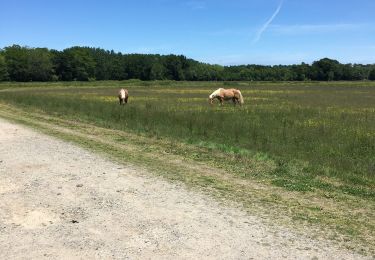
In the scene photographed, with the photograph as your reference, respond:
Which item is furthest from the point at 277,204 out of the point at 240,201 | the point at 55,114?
the point at 55,114

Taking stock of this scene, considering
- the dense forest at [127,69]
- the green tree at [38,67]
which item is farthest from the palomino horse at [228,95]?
the green tree at [38,67]

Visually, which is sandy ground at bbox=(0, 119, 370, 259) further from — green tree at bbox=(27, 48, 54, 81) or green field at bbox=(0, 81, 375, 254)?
green tree at bbox=(27, 48, 54, 81)

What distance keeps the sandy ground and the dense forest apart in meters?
117

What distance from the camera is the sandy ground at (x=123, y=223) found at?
198 inches

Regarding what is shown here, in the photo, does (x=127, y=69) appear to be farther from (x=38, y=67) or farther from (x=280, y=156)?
(x=280, y=156)

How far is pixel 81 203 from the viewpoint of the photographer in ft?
22.9

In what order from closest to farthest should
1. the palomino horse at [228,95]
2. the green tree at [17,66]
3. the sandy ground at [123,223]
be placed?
the sandy ground at [123,223], the palomino horse at [228,95], the green tree at [17,66]

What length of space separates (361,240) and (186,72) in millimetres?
152330

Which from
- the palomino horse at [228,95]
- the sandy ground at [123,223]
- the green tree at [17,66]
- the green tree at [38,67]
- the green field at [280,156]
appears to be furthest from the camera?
the green tree at [38,67]

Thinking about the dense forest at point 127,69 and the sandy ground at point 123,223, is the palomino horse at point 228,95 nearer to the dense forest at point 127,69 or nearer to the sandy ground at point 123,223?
the sandy ground at point 123,223

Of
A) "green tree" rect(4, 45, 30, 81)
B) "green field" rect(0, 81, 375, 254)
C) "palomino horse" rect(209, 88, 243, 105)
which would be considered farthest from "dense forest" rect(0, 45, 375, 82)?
"green field" rect(0, 81, 375, 254)

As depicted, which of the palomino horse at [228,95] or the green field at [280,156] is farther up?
the palomino horse at [228,95]

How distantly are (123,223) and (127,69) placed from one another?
14992cm

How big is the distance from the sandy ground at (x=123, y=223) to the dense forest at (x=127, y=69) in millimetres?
117306
